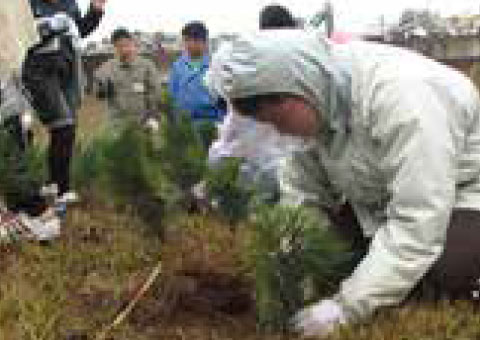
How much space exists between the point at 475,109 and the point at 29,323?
1550mm

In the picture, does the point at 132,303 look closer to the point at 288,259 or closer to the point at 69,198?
the point at 288,259

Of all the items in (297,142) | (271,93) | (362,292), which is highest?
(271,93)

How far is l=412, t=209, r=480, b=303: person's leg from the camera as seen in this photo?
3145 millimetres

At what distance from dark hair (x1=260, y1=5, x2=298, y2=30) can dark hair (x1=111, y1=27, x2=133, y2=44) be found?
2.02 metres

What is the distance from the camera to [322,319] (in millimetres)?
3008

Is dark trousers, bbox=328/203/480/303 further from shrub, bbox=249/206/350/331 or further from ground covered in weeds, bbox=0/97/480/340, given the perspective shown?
shrub, bbox=249/206/350/331

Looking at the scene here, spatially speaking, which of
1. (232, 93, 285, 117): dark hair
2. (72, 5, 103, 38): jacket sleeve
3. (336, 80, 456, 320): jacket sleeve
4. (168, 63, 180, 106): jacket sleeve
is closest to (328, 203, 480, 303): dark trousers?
(336, 80, 456, 320): jacket sleeve

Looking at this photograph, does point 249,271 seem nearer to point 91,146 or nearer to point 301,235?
point 301,235

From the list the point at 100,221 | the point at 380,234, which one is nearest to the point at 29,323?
the point at 380,234

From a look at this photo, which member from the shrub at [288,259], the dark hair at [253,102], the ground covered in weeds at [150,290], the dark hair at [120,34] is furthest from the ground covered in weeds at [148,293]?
the dark hair at [120,34]

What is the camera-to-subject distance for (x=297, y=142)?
3.30 meters

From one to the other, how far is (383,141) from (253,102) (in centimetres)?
38

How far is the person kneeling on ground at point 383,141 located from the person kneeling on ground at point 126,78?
413cm

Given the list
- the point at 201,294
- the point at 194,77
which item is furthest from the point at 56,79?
the point at 201,294
